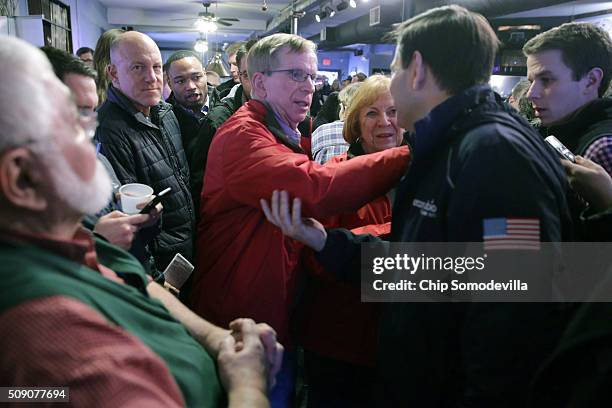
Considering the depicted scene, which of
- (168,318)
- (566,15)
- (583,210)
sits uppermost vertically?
(566,15)

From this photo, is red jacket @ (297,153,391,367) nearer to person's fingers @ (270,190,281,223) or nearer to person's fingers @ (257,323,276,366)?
person's fingers @ (270,190,281,223)

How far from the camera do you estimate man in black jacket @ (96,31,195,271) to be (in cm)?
219

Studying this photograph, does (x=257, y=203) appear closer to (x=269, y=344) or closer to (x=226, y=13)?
(x=269, y=344)

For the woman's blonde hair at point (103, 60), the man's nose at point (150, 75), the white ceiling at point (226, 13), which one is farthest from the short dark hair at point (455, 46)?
the white ceiling at point (226, 13)

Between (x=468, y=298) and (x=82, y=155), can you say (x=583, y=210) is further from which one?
(x=82, y=155)

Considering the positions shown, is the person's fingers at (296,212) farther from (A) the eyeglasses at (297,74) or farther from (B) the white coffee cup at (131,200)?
(A) the eyeglasses at (297,74)

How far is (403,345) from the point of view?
48.5 inches

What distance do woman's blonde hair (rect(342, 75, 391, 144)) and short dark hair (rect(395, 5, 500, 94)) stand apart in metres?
0.80

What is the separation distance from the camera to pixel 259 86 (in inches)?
80.0

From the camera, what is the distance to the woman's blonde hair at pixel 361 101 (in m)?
2.12

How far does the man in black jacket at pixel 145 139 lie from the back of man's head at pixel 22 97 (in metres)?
1.31

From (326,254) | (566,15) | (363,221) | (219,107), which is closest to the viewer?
(326,254)

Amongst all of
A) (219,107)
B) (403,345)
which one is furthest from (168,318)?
(219,107)

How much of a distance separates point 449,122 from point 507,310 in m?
0.51
